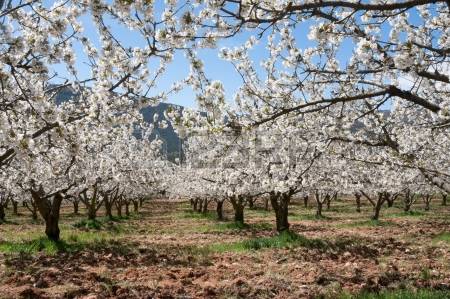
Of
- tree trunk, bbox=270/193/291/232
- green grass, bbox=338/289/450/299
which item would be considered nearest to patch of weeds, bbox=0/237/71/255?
tree trunk, bbox=270/193/291/232

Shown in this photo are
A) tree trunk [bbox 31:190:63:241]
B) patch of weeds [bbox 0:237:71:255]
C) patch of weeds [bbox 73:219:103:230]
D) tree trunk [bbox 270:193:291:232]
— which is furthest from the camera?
patch of weeds [bbox 73:219:103:230]

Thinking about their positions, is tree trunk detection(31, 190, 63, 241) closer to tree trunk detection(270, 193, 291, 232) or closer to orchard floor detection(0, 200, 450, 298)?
orchard floor detection(0, 200, 450, 298)

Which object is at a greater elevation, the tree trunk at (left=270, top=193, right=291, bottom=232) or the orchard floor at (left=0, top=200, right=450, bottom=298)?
the tree trunk at (left=270, top=193, right=291, bottom=232)

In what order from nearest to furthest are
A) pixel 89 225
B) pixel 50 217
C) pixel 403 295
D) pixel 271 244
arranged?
1. pixel 403 295
2. pixel 271 244
3. pixel 50 217
4. pixel 89 225

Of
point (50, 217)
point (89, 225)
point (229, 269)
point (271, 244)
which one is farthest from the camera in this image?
point (89, 225)

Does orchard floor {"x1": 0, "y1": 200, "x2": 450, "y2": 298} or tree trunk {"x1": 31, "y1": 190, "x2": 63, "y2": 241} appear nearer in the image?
orchard floor {"x1": 0, "y1": 200, "x2": 450, "y2": 298}

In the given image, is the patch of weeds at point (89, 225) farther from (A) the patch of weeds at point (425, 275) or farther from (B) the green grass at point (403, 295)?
(B) the green grass at point (403, 295)

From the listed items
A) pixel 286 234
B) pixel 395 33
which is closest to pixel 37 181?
pixel 286 234

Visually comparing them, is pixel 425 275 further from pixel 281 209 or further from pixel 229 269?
pixel 281 209

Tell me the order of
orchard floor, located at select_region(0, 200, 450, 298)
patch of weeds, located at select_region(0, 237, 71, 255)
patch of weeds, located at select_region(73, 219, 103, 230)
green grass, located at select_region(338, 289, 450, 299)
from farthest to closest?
patch of weeds, located at select_region(73, 219, 103, 230), patch of weeds, located at select_region(0, 237, 71, 255), orchard floor, located at select_region(0, 200, 450, 298), green grass, located at select_region(338, 289, 450, 299)

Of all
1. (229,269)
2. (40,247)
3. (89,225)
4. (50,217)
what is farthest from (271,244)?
(89,225)

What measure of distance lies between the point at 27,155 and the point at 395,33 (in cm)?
552

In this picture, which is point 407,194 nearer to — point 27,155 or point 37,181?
point 37,181

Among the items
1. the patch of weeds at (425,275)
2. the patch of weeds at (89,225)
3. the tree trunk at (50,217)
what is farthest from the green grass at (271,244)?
the patch of weeds at (89,225)
